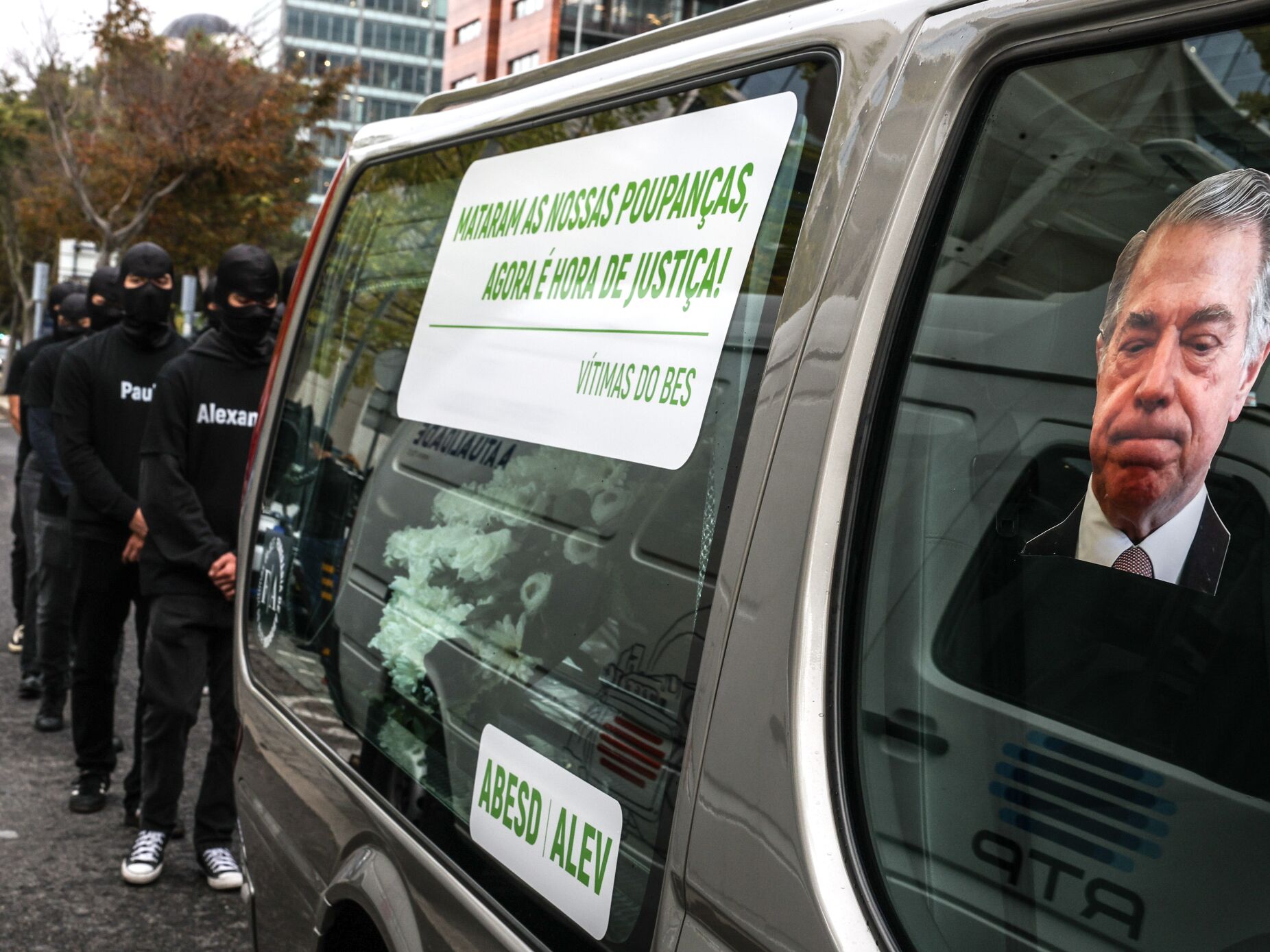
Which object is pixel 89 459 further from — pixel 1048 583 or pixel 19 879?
pixel 1048 583

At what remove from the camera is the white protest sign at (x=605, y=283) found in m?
1.51

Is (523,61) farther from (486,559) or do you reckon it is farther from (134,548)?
(486,559)

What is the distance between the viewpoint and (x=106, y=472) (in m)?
4.66

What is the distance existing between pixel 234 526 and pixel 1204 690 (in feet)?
12.0

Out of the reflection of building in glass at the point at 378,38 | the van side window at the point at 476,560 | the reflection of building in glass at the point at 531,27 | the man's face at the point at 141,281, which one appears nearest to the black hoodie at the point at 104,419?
the man's face at the point at 141,281

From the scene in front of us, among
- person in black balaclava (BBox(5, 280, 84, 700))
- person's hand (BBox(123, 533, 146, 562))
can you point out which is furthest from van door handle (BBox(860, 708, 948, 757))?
person in black balaclava (BBox(5, 280, 84, 700))

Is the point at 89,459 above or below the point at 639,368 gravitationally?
below

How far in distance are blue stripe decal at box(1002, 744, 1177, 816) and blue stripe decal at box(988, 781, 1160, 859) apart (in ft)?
0.08

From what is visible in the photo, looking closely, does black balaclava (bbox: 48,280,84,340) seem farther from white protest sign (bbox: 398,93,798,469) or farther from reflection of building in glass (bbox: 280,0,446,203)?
reflection of building in glass (bbox: 280,0,446,203)

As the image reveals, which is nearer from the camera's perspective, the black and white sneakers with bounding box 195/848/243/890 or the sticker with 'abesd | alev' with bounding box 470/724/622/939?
the sticker with 'abesd | alev' with bounding box 470/724/622/939

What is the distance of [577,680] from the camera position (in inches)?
65.9

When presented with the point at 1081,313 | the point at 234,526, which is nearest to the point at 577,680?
the point at 1081,313

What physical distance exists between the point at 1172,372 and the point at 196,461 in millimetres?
3665

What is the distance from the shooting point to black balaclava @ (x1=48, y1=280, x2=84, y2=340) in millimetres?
6801
